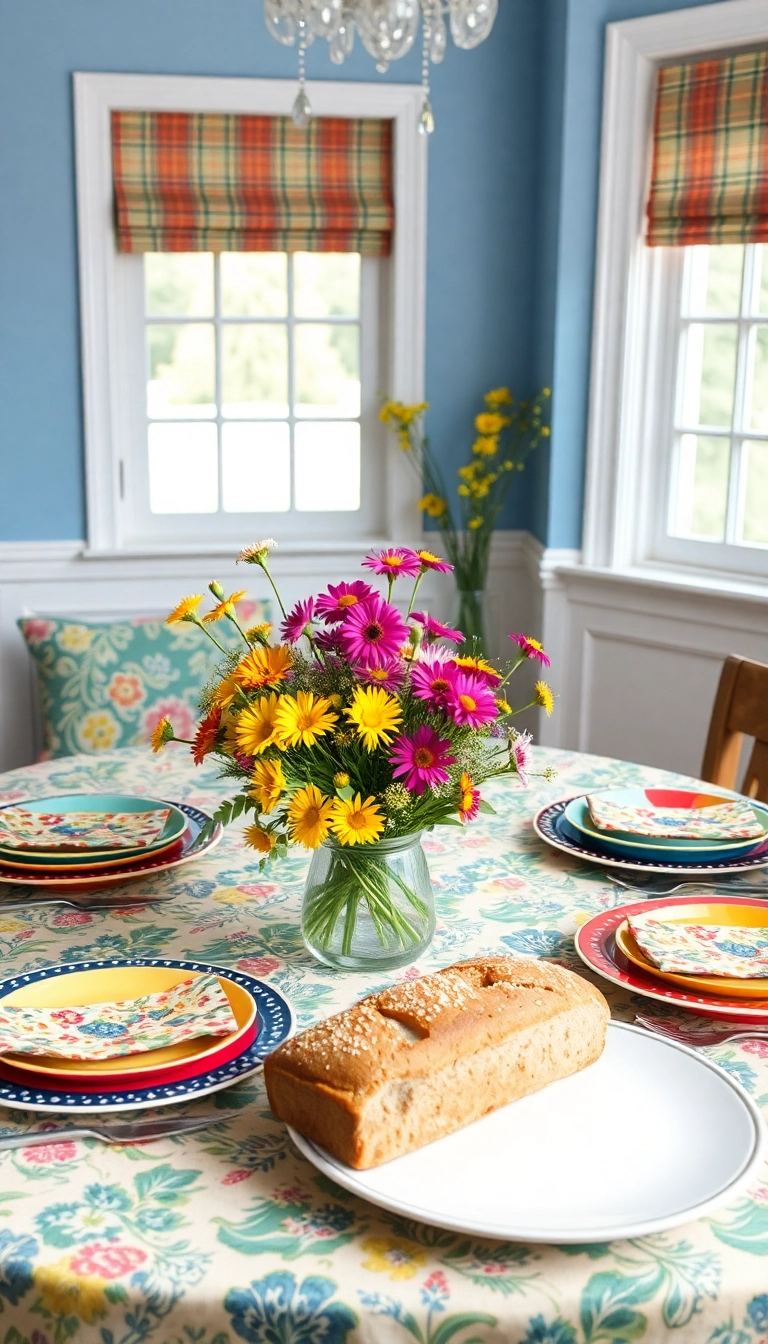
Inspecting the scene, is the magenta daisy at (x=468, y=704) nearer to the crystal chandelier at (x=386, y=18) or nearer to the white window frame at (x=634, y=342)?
the crystal chandelier at (x=386, y=18)

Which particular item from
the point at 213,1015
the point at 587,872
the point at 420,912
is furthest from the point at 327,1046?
the point at 587,872

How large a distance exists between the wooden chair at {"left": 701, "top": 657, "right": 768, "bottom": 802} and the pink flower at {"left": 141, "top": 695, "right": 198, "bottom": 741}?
1385mm

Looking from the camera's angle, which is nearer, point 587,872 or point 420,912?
point 420,912

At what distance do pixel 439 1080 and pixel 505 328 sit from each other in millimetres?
2851

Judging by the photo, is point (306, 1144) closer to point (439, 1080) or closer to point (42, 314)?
point (439, 1080)

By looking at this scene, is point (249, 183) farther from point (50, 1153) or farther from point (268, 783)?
point (50, 1153)

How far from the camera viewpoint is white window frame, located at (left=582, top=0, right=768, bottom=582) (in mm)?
3080

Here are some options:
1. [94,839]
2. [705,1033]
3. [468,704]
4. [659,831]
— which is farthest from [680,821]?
[94,839]

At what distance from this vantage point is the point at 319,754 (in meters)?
1.24

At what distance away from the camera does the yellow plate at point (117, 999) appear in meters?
1.09

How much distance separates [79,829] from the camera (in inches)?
67.1

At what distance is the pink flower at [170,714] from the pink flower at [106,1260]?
223cm

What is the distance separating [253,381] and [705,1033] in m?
2.67

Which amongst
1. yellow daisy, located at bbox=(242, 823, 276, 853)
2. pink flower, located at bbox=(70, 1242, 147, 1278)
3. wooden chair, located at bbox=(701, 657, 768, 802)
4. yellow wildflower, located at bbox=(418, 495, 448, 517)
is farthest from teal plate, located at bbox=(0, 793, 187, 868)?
yellow wildflower, located at bbox=(418, 495, 448, 517)
